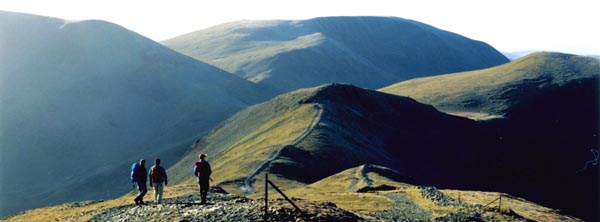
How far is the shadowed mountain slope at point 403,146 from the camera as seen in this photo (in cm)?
8894

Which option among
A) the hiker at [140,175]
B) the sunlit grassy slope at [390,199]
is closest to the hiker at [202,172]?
the hiker at [140,175]

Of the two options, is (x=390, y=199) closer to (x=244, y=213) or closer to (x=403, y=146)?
(x=244, y=213)

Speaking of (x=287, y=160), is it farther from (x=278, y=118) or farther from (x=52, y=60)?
(x=52, y=60)

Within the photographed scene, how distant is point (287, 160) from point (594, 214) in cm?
6766

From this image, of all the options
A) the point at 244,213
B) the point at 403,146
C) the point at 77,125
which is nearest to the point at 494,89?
the point at 403,146

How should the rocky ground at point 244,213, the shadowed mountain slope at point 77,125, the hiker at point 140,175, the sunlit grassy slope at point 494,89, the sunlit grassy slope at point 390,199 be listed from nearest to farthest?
the rocky ground at point 244,213, the hiker at point 140,175, the sunlit grassy slope at point 390,199, the shadowed mountain slope at point 77,125, the sunlit grassy slope at point 494,89

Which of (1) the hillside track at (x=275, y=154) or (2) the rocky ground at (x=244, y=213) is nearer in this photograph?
(2) the rocky ground at (x=244, y=213)

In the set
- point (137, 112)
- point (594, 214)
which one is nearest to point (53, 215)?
point (594, 214)

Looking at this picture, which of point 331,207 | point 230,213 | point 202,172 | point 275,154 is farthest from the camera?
point 275,154

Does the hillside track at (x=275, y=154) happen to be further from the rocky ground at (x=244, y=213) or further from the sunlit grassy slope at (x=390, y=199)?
the rocky ground at (x=244, y=213)

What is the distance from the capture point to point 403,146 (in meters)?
115

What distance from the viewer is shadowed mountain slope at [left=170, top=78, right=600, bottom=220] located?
3501 inches

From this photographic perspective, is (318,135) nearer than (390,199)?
No

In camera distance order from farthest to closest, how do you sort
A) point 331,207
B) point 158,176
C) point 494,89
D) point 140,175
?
point 494,89
point 140,175
point 158,176
point 331,207
